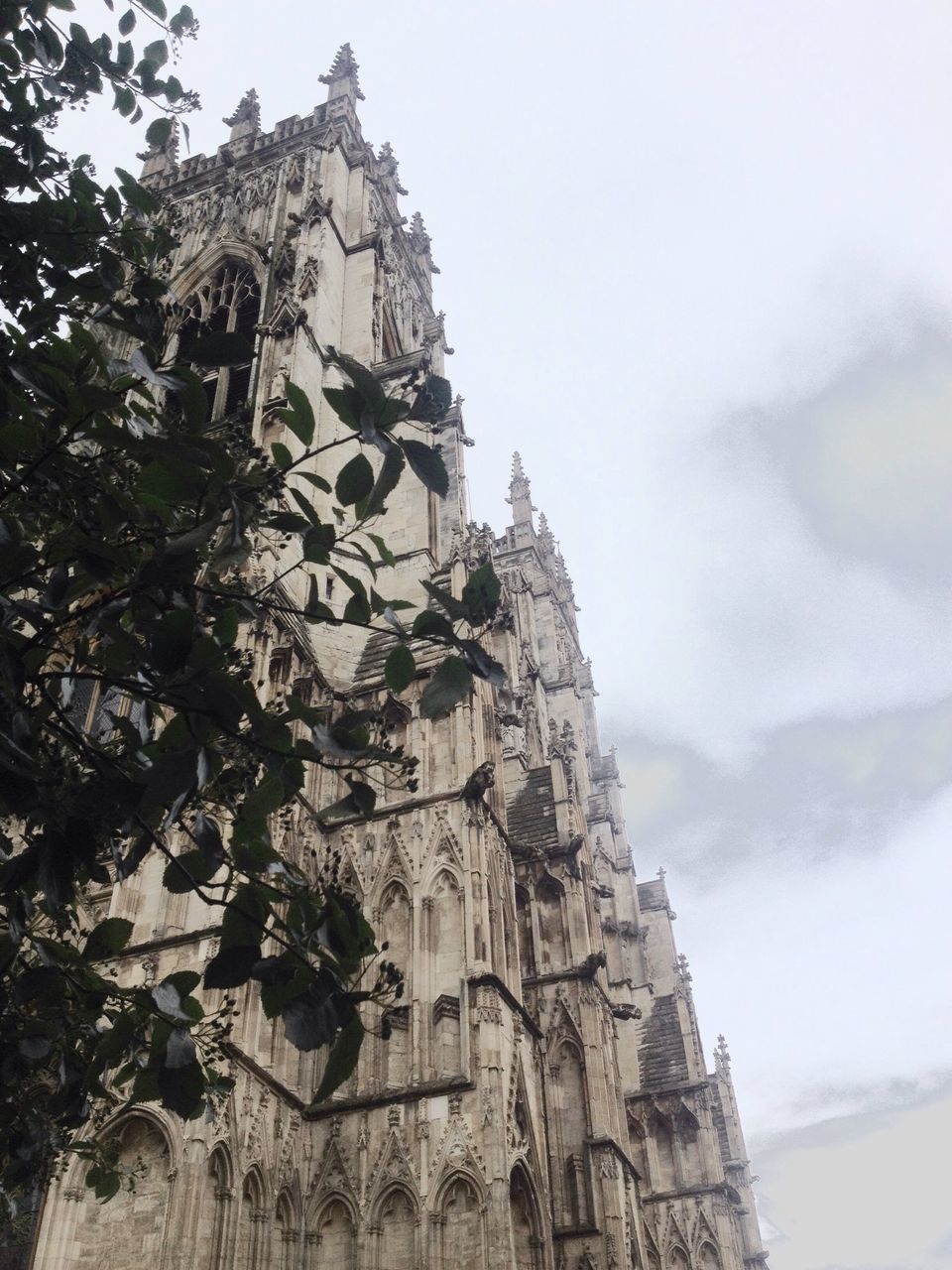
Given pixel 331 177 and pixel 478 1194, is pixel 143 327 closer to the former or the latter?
pixel 478 1194

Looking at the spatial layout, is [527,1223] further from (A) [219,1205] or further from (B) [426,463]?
(B) [426,463]

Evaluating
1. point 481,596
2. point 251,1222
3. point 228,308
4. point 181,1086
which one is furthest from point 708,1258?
point 481,596

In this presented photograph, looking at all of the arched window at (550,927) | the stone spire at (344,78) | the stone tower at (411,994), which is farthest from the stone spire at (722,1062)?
the stone spire at (344,78)

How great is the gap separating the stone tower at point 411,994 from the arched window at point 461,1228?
0.8 inches

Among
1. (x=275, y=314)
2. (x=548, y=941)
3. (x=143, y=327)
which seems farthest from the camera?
(x=275, y=314)

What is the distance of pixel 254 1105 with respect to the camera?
12.0 meters

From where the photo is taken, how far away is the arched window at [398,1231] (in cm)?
1191

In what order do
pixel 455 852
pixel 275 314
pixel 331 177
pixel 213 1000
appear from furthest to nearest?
pixel 331 177, pixel 275 314, pixel 455 852, pixel 213 1000

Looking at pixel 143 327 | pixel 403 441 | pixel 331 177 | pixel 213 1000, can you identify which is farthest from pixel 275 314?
pixel 403 441

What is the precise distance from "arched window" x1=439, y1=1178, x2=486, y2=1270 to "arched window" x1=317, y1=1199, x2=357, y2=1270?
1024mm

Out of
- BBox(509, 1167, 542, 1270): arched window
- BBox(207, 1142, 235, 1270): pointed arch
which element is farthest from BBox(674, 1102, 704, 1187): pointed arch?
BBox(207, 1142, 235, 1270): pointed arch

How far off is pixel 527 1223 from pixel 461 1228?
5.30 feet

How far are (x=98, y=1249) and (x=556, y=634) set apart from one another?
38.3 metres

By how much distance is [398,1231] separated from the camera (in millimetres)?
12094
